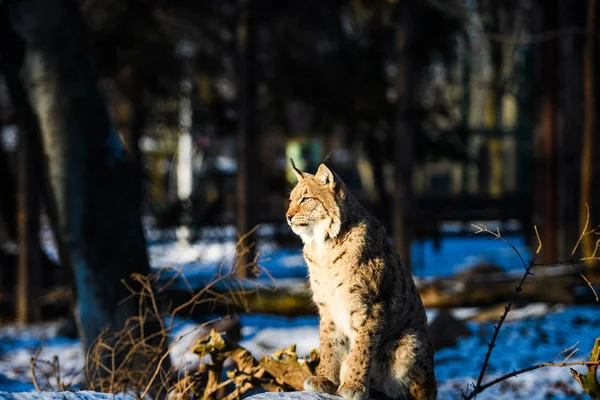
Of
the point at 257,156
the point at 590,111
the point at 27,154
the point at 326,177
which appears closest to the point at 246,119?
the point at 257,156

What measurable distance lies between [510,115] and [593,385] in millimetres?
39555

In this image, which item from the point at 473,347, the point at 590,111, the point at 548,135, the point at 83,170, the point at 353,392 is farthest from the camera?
the point at 548,135

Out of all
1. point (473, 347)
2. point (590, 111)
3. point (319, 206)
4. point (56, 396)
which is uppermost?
point (590, 111)

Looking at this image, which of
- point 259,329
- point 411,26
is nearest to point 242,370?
point 259,329

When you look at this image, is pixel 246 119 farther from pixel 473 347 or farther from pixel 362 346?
pixel 362 346

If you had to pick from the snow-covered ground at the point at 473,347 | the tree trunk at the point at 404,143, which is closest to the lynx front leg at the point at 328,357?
the snow-covered ground at the point at 473,347

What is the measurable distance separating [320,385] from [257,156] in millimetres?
9091

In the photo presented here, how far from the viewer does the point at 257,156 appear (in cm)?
1251

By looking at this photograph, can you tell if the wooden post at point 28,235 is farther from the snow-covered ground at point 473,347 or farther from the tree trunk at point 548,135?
the tree trunk at point 548,135

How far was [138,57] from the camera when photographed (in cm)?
1414

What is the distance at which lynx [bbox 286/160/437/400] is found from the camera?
138 inches

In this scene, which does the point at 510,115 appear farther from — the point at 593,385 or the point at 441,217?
the point at 593,385

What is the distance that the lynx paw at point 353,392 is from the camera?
348cm

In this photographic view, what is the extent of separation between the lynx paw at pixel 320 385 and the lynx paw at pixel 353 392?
0.15 m
